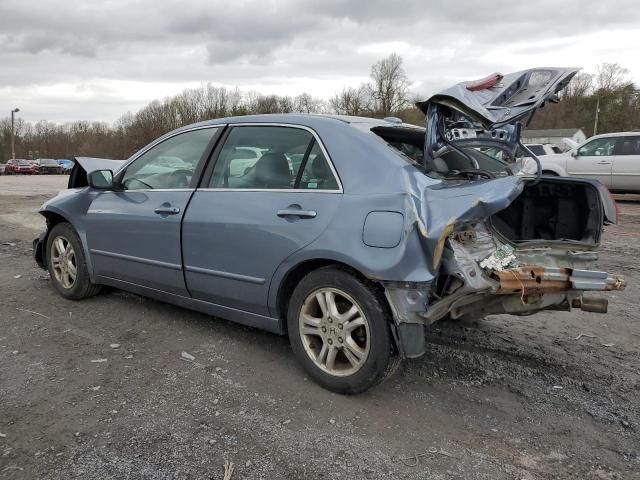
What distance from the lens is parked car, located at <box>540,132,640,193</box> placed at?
1269cm

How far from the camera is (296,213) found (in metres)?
3.13

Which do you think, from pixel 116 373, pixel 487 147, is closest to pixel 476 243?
pixel 487 147

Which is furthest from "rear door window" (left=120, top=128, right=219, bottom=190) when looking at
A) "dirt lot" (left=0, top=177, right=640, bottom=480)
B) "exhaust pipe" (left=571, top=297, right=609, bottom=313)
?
"exhaust pipe" (left=571, top=297, right=609, bottom=313)

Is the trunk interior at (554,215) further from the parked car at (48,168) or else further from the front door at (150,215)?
the parked car at (48,168)

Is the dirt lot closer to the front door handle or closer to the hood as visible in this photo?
the front door handle

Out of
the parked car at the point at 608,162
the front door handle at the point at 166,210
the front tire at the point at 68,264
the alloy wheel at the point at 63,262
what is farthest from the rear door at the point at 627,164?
the alloy wheel at the point at 63,262

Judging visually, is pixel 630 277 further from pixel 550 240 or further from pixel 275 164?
pixel 275 164

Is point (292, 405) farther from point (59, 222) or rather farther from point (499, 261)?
point (59, 222)

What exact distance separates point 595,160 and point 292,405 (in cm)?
1290

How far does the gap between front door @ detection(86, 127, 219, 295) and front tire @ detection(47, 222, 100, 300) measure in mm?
205

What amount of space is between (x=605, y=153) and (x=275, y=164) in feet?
40.9

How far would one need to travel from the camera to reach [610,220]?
10.8 ft

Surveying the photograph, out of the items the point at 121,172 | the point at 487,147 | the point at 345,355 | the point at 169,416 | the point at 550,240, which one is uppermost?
the point at 487,147

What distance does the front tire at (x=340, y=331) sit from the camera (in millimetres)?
2865
